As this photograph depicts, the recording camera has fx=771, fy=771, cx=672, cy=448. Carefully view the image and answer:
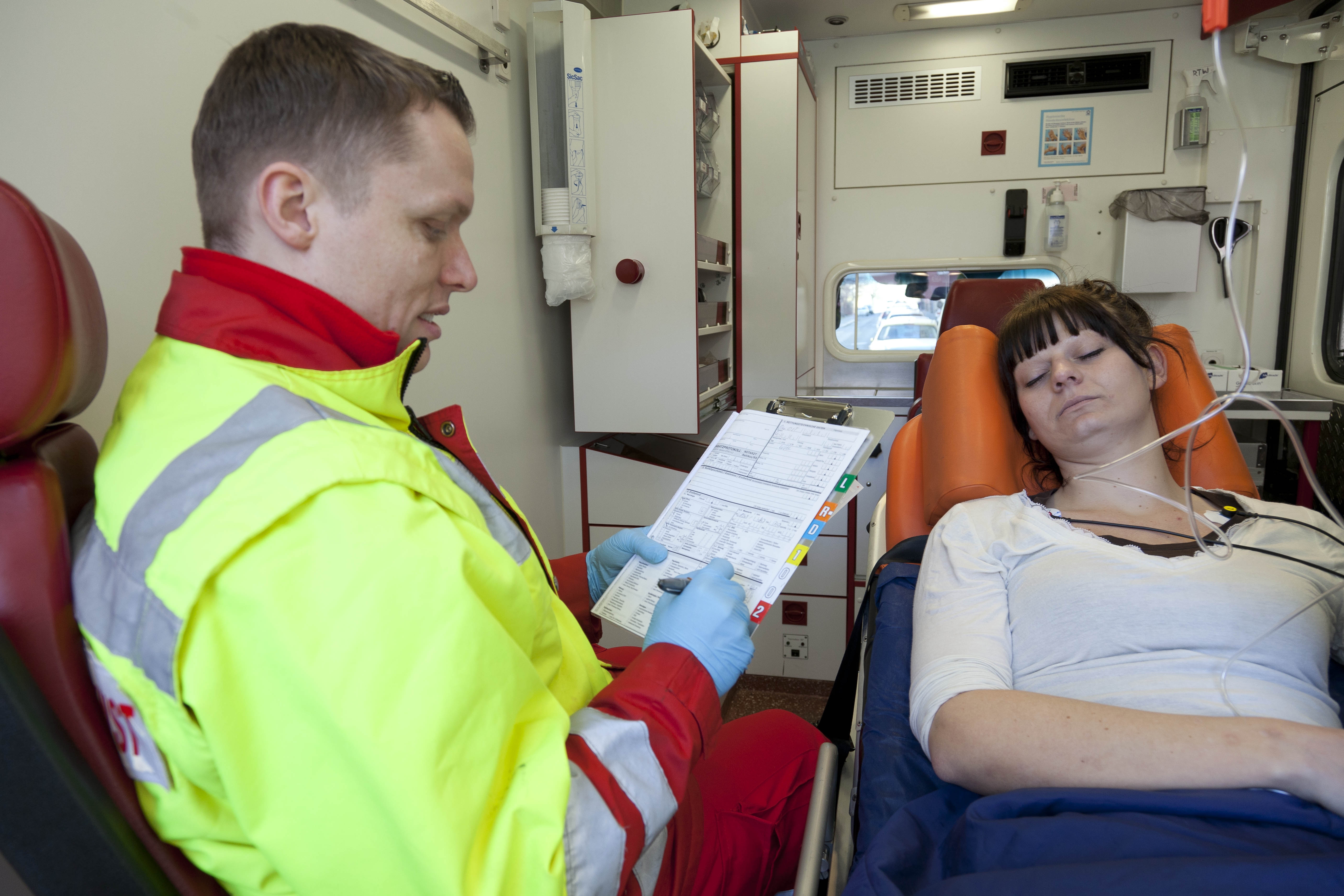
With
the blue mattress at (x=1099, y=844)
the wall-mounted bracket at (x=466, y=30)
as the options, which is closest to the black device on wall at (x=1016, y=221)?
the wall-mounted bracket at (x=466, y=30)

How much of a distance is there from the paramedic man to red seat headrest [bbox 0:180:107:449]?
0.26ft

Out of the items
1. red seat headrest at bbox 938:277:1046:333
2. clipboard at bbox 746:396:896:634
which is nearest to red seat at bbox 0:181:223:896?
clipboard at bbox 746:396:896:634

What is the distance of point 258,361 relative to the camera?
30.4 inches

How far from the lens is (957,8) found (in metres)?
3.39

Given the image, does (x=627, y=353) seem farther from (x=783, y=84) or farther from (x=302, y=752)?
(x=302, y=752)

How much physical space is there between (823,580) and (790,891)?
1723mm

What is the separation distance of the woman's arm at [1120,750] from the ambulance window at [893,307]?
2.95m

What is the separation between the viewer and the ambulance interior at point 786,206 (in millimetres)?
1271

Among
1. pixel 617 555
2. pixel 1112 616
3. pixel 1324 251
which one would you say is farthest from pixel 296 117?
pixel 1324 251

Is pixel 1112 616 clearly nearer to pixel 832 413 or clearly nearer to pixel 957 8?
pixel 832 413

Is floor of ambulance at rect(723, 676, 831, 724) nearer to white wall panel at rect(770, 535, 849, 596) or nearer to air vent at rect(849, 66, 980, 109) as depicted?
white wall panel at rect(770, 535, 849, 596)

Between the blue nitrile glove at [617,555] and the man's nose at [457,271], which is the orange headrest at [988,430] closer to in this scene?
the blue nitrile glove at [617,555]

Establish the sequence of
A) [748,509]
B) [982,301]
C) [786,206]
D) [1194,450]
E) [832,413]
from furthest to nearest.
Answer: [786,206]
[982,301]
[1194,450]
[832,413]
[748,509]

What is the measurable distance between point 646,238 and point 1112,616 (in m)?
1.81
